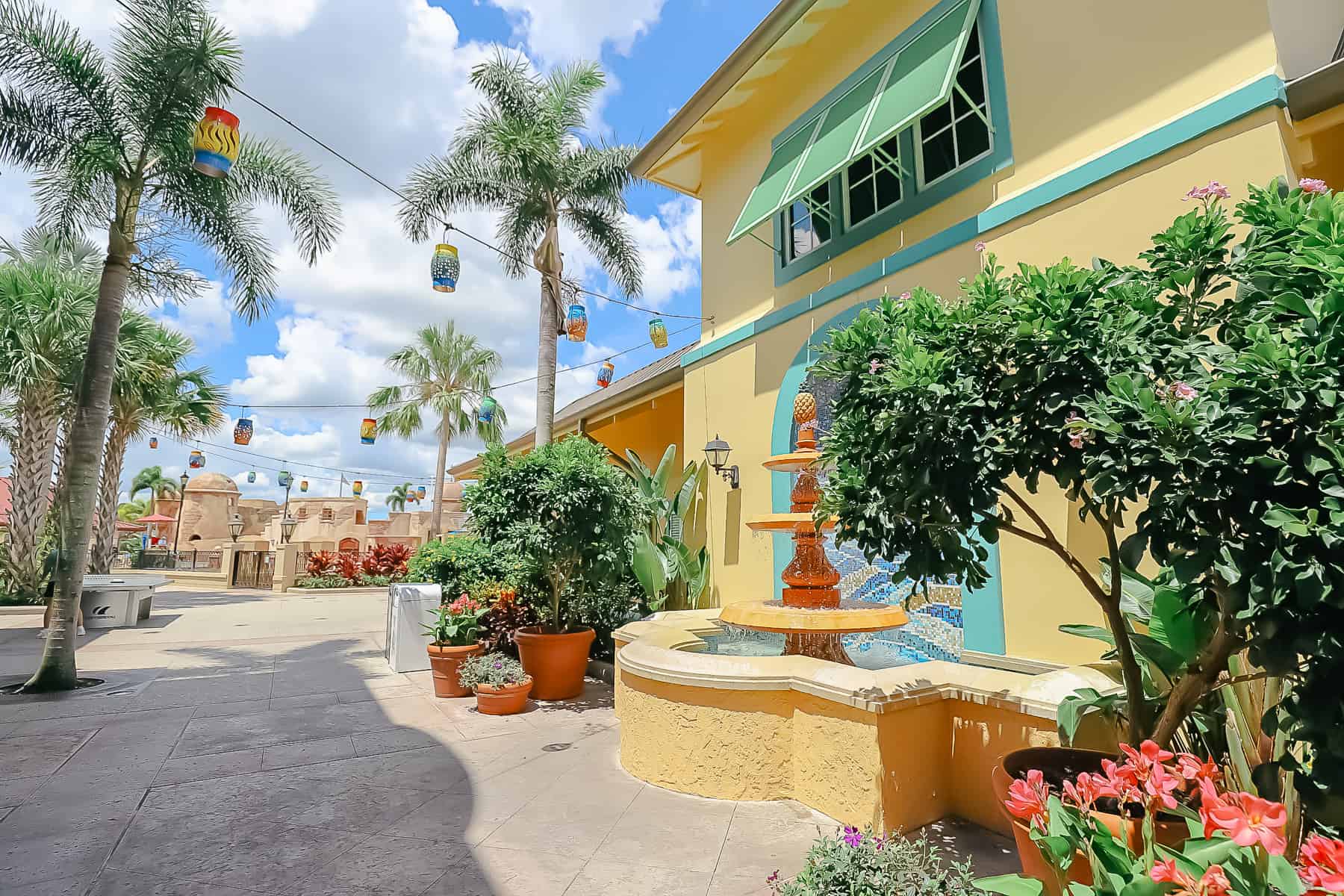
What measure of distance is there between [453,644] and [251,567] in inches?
927

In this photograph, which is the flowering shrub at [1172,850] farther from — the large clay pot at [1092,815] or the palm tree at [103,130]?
the palm tree at [103,130]

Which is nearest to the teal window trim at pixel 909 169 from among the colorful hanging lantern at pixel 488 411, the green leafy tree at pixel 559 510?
the green leafy tree at pixel 559 510

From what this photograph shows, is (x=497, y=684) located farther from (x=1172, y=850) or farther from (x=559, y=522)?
(x=1172, y=850)

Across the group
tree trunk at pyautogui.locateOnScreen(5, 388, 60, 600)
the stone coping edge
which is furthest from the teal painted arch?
tree trunk at pyautogui.locateOnScreen(5, 388, 60, 600)

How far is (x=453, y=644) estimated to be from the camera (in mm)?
8352

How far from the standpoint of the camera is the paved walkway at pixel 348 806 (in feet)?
12.2

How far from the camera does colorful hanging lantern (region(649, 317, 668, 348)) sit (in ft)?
41.2

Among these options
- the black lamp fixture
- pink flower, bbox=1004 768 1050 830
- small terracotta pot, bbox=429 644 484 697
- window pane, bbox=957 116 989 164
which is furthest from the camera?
the black lamp fixture

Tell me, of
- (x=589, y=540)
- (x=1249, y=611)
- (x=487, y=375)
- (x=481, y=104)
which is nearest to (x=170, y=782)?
(x=589, y=540)

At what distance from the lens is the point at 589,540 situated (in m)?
7.67

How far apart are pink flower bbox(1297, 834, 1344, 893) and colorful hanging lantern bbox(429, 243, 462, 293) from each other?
11.8m

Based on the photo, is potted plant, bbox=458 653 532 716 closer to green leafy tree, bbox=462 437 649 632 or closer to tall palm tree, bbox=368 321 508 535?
green leafy tree, bbox=462 437 649 632

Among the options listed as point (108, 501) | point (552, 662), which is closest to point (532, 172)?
point (552, 662)

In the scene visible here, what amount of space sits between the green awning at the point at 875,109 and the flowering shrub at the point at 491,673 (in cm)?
609
